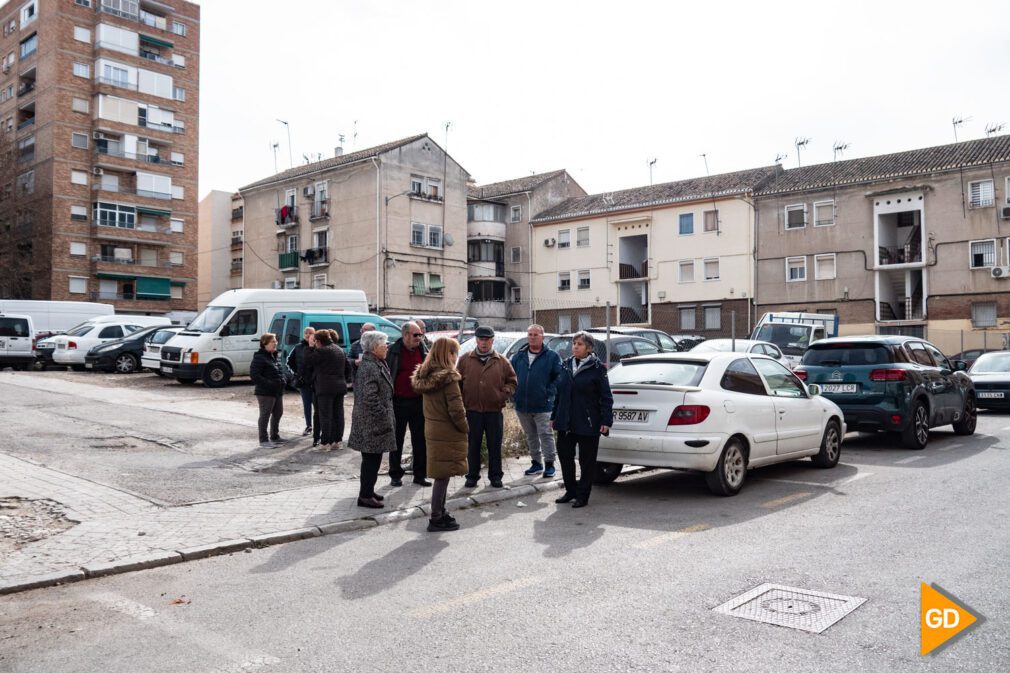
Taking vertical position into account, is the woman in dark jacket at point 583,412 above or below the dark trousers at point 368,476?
above

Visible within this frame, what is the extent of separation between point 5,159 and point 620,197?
1507 inches

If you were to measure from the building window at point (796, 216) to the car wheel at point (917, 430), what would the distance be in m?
32.7

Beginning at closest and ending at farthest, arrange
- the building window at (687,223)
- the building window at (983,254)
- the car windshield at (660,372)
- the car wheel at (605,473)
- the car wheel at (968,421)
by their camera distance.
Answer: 1. the car windshield at (660,372)
2. the car wheel at (605,473)
3. the car wheel at (968,421)
4. the building window at (983,254)
5. the building window at (687,223)

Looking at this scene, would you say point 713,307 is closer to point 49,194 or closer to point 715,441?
point 715,441

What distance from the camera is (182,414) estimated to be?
51.0 feet

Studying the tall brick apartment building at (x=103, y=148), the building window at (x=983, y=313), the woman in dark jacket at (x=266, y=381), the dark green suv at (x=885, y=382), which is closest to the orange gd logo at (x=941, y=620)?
the dark green suv at (x=885, y=382)

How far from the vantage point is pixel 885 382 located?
493 inches

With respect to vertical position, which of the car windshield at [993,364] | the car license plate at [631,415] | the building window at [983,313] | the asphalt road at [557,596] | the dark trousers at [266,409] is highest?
the building window at [983,313]

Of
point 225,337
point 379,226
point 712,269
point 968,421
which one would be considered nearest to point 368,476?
point 968,421

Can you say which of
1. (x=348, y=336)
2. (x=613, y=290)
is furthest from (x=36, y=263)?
(x=348, y=336)

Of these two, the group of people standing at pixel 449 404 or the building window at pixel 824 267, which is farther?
the building window at pixel 824 267

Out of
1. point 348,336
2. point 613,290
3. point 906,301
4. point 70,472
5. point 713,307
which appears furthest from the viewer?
point 613,290

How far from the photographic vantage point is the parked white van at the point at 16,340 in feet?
91.4

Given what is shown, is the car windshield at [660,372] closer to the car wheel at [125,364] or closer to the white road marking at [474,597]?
the white road marking at [474,597]
